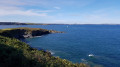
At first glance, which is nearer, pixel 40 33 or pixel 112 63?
pixel 112 63

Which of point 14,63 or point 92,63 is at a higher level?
point 14,63

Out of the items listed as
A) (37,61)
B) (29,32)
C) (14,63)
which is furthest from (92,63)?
(29,32)

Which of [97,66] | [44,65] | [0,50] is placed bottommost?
[97,66]

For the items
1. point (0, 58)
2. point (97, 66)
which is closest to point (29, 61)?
point (0, 58)

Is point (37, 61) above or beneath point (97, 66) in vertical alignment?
above

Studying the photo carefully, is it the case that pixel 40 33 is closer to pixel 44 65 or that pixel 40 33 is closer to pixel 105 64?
pixel 105 64

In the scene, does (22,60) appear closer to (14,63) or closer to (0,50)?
(14,63)

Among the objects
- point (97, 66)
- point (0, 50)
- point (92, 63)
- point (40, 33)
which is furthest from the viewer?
point (40, 33)

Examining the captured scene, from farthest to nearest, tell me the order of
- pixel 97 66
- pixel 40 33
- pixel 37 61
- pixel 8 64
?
pixel 40 33
pixel 97 66
pixel 37 61
pixel 8 64

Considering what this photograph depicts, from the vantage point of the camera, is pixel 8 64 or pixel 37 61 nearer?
pixel 8 64
